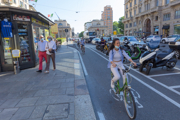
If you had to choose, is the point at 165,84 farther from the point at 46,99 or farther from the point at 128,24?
the point at 128,24

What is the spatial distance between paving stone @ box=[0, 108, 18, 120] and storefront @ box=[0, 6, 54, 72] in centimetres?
461

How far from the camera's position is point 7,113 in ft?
11.0

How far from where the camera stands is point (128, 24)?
56469 millimetres

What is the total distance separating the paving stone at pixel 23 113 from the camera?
3.15 metres

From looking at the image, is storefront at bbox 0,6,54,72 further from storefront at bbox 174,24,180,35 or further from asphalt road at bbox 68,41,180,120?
storefront at bbox 174,24,180,35

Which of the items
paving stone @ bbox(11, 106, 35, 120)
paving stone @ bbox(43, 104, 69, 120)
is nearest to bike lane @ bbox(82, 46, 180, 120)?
paving stone @ bbox(43, 104, 69, 120)

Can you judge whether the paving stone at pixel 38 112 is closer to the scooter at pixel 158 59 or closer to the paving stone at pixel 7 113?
the paving stone at pixel 7 113

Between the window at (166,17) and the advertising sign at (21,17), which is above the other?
the window at (166,17)

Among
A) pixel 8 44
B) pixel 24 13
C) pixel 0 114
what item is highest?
pixel 24 13

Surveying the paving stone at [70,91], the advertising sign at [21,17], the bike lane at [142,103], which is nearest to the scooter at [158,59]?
→ the bike lane at [142,103]

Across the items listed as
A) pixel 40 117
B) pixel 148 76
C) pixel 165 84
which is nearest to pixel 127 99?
pixel 40 117

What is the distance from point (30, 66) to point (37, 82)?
2.99 metres

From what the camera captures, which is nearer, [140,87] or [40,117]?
[40,117]

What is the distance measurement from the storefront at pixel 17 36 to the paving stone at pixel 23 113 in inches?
188
